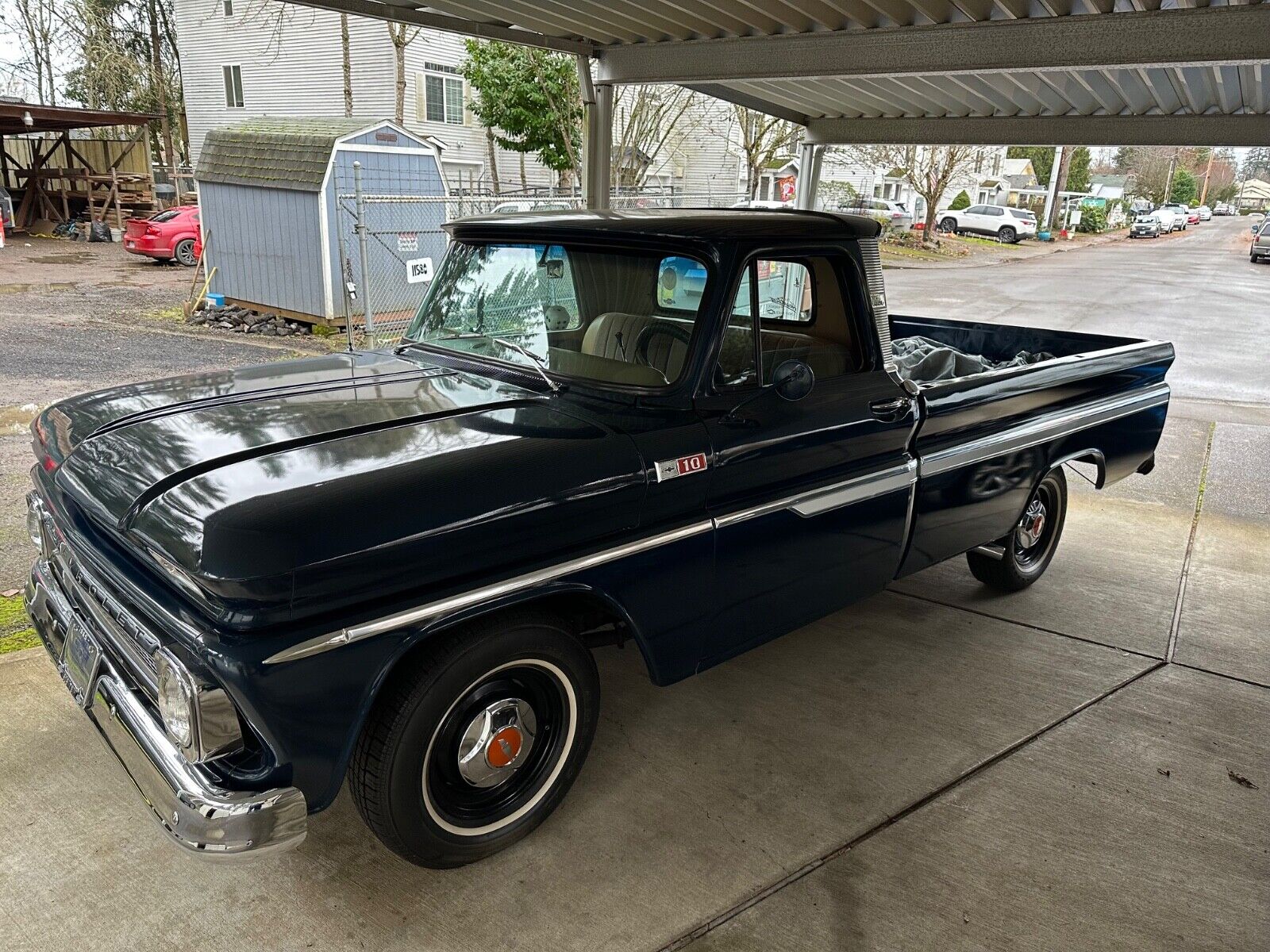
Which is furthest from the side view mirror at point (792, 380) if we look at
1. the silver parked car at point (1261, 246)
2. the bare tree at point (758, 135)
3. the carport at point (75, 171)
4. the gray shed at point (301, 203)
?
the silver parked car at point (1261, 246)

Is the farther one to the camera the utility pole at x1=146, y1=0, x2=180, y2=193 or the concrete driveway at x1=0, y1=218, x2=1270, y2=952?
the utility pole at x1=146, y1=0, x2=180, y2=193

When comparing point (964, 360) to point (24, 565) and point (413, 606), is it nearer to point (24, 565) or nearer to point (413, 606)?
point (413, 606)

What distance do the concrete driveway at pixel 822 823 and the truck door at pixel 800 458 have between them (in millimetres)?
570

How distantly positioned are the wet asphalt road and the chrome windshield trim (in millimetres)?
10494

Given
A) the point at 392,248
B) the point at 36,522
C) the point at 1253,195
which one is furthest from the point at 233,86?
the point at 1253,195

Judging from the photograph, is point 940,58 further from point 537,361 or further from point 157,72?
point 157,72

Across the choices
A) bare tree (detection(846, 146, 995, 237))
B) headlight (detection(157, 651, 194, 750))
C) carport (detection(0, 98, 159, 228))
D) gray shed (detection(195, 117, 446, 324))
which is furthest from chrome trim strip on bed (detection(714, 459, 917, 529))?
bare tree (detection(846, 146, 995, 237))

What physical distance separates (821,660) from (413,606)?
2.53 m

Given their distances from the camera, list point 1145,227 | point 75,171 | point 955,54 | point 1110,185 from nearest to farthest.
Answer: point 955,54, point 75,171, point 1145,227, point 1110,185

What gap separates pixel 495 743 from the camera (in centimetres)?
288

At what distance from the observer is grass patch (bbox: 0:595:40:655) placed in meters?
4.09

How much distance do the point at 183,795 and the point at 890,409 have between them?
2.88 meters

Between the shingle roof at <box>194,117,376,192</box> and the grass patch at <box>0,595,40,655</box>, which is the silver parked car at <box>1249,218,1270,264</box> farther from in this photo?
the grass patch at <box>0,595,40,655</box>

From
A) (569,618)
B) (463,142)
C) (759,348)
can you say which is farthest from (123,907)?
(463,142)
